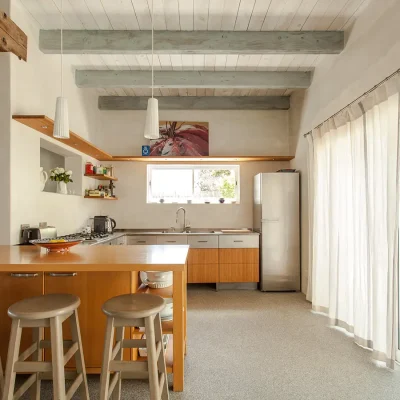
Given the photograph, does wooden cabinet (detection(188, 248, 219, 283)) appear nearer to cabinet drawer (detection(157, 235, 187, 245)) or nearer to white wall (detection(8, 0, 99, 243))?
cabinet drawer (detection(157, 235, 187, 245))

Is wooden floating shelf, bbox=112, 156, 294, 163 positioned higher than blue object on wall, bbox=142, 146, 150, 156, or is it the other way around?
blue object on wall, bbox=142, 146, 150, 156

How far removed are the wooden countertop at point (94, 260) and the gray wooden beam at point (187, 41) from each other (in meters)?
2.03

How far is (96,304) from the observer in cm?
210

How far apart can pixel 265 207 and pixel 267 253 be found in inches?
25.9

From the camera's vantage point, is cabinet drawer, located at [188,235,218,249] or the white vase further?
cabinet drawer, located at [188,235,218,249]

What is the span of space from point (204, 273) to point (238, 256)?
0.55 meters

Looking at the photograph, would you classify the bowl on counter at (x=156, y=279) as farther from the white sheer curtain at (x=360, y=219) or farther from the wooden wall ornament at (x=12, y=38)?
the wooden wall ornament at (x=12, y=38)

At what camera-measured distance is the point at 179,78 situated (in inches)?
156

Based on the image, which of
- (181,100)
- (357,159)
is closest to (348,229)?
(357,159)

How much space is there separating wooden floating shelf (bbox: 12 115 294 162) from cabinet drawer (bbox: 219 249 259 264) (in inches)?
56.3

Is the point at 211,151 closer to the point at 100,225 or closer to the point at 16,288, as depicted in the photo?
the point at 100,225

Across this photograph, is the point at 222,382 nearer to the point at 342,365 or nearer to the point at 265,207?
the point at 342,365

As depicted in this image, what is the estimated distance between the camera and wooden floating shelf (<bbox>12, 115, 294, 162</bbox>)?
2686mm

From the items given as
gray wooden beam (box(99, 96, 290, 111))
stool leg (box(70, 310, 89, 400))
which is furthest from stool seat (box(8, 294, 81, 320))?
gray wooden beam (box(99, 96, 290, 111))
